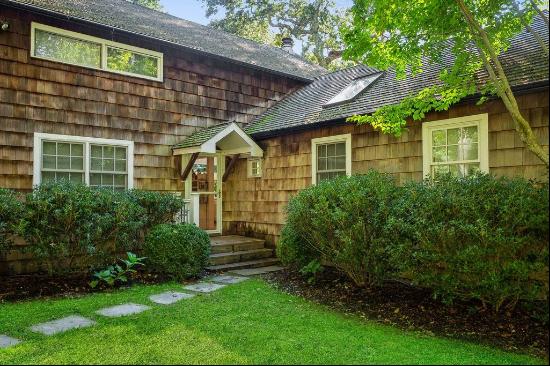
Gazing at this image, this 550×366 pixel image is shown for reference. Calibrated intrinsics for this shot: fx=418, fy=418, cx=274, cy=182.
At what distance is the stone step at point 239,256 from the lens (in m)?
8.37

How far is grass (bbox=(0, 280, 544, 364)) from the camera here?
367 cm

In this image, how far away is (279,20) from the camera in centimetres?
2391

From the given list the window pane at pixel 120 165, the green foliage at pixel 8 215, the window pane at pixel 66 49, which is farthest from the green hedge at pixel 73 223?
the window pane at pixel 66 49

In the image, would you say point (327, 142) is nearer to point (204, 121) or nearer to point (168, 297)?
point (204, 121)

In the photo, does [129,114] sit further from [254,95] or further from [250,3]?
[250,3]

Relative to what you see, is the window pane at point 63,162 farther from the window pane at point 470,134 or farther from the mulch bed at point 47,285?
the window pane at point 470,134

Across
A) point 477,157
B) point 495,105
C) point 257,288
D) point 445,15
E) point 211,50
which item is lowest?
point 257,288

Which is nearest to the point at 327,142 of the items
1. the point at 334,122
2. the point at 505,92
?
the point at 334,122

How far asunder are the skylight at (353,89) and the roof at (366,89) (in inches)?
4.4

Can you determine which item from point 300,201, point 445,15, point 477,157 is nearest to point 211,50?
point 300,201

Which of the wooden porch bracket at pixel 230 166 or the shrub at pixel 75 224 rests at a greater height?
the wooden porch bracket at pixel 230 166

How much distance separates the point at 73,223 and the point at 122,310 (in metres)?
1.91

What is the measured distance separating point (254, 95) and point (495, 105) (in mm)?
6152

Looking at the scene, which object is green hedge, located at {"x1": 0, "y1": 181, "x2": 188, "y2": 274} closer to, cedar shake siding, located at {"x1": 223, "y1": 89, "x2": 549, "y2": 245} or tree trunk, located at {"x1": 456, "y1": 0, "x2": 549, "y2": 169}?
cedar shake siding, located at {"x1": 223, "y1": 89, "x2": 549, "y2": 245}
